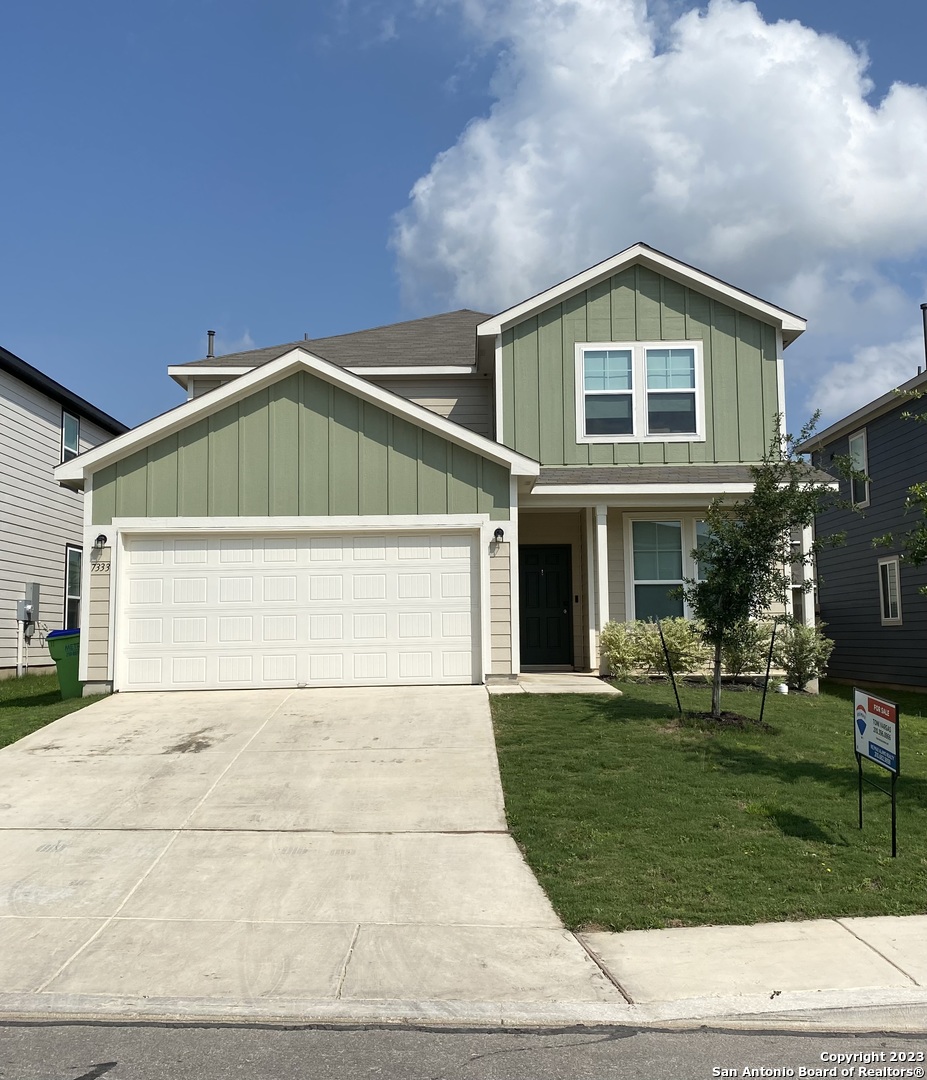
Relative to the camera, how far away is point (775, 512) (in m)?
10.6

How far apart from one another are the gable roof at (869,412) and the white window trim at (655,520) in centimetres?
359

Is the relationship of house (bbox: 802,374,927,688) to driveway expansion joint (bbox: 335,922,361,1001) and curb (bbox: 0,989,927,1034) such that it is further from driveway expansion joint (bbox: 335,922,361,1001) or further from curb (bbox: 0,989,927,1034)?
driveway expansion joint (bbox: 335,922,361,1001)

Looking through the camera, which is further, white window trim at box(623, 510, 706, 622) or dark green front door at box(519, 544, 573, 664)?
dark green front door at box(519, 544, 573, 664)

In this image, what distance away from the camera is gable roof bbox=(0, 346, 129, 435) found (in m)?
18.2

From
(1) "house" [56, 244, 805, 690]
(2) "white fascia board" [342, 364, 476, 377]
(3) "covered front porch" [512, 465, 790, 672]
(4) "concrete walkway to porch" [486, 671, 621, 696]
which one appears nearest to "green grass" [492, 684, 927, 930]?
(4) "concrete walkway to porch" [486, 671, 621, 696]

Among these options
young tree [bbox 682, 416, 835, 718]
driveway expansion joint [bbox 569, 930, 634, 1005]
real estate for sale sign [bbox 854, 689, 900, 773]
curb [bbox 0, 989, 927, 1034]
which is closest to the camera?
curb [bbox 0, 989, 927, 1034]

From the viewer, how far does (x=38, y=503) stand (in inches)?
788

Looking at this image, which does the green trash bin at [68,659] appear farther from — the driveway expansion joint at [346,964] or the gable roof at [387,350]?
Answer: the driveway expansion joint at [346,964]

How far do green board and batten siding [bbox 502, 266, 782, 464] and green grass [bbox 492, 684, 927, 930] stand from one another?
5174 mm

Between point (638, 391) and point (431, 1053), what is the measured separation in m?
12.5

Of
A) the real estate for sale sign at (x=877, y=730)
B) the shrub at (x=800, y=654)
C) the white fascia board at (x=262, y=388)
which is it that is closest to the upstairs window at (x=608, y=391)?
the white fascia board at (x=262, y=388)

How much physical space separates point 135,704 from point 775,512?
8.08 metres

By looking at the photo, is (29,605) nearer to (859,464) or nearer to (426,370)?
(426,370)

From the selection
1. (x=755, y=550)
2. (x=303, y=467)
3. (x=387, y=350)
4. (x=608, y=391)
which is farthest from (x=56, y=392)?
(x=755, y=550)
